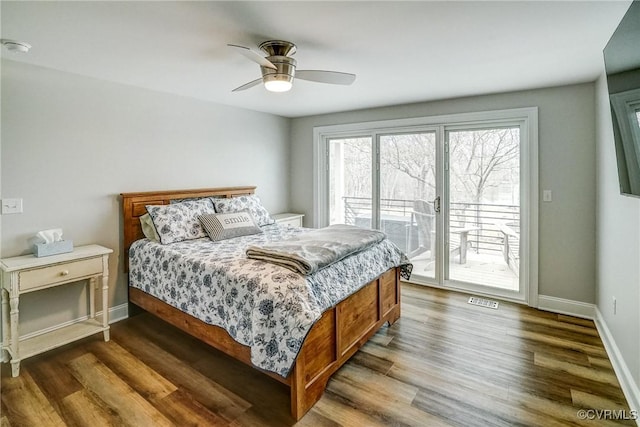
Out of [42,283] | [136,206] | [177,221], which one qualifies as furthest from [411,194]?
[42,283]

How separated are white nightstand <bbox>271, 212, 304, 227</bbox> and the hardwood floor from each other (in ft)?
6.69

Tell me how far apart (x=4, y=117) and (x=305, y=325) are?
272 centimetres

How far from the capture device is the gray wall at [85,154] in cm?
252

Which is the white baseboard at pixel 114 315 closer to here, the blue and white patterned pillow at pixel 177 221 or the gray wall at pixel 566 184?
the blue and white patterned pillow at pixel 177 221

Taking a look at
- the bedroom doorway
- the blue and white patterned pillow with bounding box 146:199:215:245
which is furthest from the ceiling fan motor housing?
the bedroom doorway

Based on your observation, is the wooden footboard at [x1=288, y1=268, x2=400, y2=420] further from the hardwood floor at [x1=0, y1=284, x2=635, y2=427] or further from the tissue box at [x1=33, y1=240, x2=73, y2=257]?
the tissue box at [x1=33, y1=240, x2=73, y2=257]

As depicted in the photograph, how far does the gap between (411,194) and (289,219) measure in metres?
1.72

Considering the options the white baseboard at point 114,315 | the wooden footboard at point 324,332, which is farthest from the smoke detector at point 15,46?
the white baseboard at point 114,315

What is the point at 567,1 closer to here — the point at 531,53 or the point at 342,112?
the point at 531,53

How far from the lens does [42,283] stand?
237cm

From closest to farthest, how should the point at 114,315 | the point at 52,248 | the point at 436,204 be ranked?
1. the point at 52,248
2. the point at 114,315
3. the point at 436,204

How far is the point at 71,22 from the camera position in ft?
6.10

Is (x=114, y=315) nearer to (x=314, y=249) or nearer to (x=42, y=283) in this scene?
(x=42, y=283)

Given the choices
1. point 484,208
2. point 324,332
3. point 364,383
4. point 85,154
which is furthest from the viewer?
point 484,208
